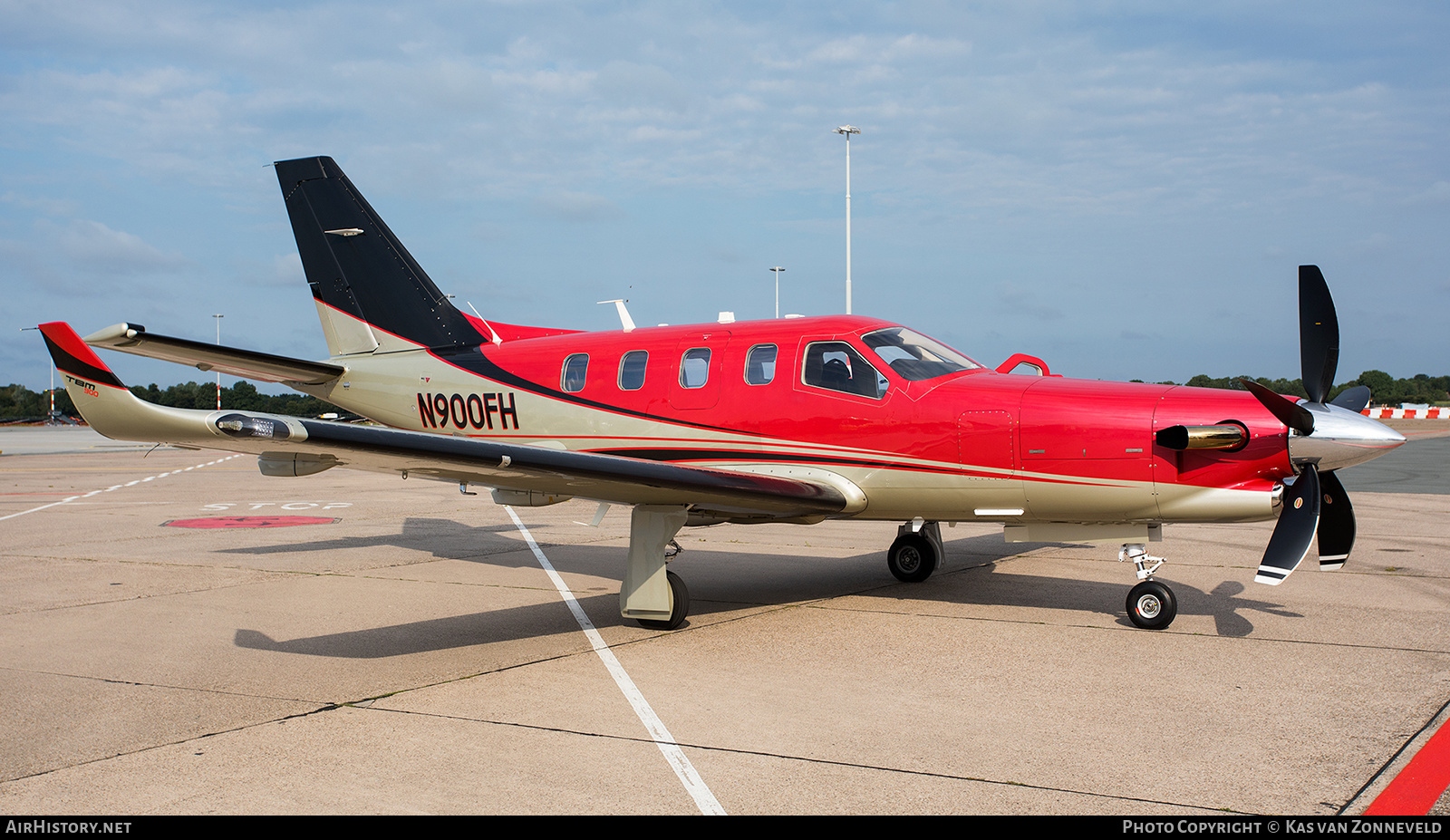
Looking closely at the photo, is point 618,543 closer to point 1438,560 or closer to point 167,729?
point 167,729

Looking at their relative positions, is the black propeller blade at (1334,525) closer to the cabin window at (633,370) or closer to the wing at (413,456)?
the wing at (413,456)

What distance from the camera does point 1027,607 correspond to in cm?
819

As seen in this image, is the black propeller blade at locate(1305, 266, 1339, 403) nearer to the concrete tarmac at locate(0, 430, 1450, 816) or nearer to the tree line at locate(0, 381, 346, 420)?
the concrete tarmac at locate(0, 430, 1450, 816)

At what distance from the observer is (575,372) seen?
9273 millimetres

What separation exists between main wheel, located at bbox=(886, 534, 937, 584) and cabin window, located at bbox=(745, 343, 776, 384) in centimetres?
260

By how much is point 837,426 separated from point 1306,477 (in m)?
3.46

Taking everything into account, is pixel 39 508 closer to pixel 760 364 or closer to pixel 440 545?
pixel 440 545

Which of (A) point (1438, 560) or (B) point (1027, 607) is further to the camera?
(A) point (1438, 560)

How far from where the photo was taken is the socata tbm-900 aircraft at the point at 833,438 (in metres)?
5.86

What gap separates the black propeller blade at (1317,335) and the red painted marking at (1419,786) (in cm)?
333

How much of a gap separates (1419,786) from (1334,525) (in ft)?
11.0

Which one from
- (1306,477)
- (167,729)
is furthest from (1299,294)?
(167,729)

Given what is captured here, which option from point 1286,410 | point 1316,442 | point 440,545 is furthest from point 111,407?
point 440,545

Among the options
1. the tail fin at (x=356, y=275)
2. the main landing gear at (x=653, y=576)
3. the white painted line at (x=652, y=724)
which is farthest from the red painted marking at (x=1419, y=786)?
the tail fin at (x=356, y=275)
